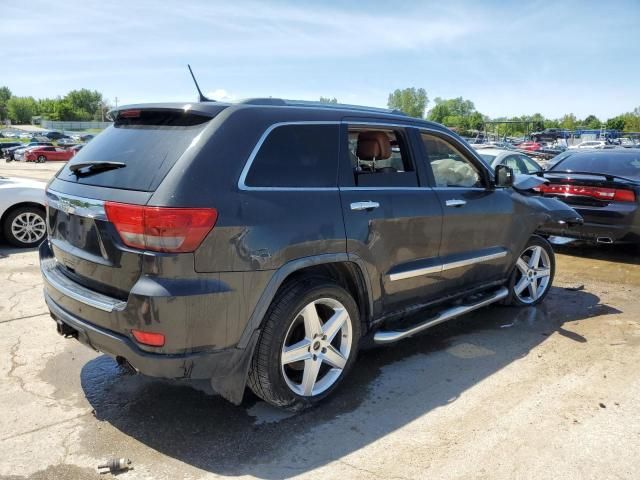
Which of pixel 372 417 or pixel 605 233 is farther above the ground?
pixel 605 233

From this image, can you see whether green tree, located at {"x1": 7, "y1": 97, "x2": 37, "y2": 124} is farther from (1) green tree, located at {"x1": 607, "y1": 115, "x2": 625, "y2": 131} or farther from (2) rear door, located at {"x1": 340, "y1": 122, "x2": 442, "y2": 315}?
(2) rear door, located at {"x1": 340, "y1": 122, "x2": 442, "y2": 315}

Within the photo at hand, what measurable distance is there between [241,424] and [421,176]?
2.20 m

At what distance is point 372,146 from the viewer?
3984 mm

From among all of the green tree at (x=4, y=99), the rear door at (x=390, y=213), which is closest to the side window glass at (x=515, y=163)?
the rear door at (x=390, y=213)

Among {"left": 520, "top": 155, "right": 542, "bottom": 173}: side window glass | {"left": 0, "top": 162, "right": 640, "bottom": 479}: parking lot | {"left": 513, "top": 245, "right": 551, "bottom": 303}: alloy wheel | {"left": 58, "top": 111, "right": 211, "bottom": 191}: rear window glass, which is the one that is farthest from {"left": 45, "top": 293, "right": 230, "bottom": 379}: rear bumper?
{"left": 520, "top": 155, "right": 542, "bottom": 173}: side window glass

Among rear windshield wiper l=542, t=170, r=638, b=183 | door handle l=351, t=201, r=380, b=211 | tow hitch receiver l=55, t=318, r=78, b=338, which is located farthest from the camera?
rear windshield wiper l=542, t=170, r=638, b=183

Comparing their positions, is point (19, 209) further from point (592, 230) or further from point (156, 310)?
point (592, 230)

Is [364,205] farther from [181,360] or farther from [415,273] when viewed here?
[181,360]

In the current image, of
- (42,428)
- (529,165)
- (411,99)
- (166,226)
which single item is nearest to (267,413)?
(42,428)

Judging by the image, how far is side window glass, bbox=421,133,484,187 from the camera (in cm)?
428

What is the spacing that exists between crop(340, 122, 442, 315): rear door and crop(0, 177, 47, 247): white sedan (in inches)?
235

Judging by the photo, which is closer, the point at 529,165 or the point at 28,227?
the point at 28,227

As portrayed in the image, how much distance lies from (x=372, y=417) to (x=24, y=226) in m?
6.68

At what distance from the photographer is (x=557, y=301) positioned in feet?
19.6
